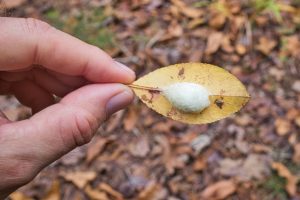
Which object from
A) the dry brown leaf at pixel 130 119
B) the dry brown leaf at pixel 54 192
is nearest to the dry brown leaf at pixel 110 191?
the dry brown leaf at pixel 54 192

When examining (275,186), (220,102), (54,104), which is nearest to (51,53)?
(54,104)

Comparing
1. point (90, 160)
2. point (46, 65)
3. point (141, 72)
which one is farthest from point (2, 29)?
point (141, 72)

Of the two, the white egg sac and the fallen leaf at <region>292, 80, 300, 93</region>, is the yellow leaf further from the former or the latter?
the fallen leaf at <region>292, 80, 300, 93</region>

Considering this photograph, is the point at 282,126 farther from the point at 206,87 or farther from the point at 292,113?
the point at 206,87

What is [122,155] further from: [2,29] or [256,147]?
[2,29]

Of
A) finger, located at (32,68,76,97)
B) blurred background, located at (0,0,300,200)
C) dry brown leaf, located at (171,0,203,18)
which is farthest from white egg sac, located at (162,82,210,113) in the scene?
dry brown leaf, located at (171,0,203,18)

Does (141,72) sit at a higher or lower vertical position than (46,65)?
lower
